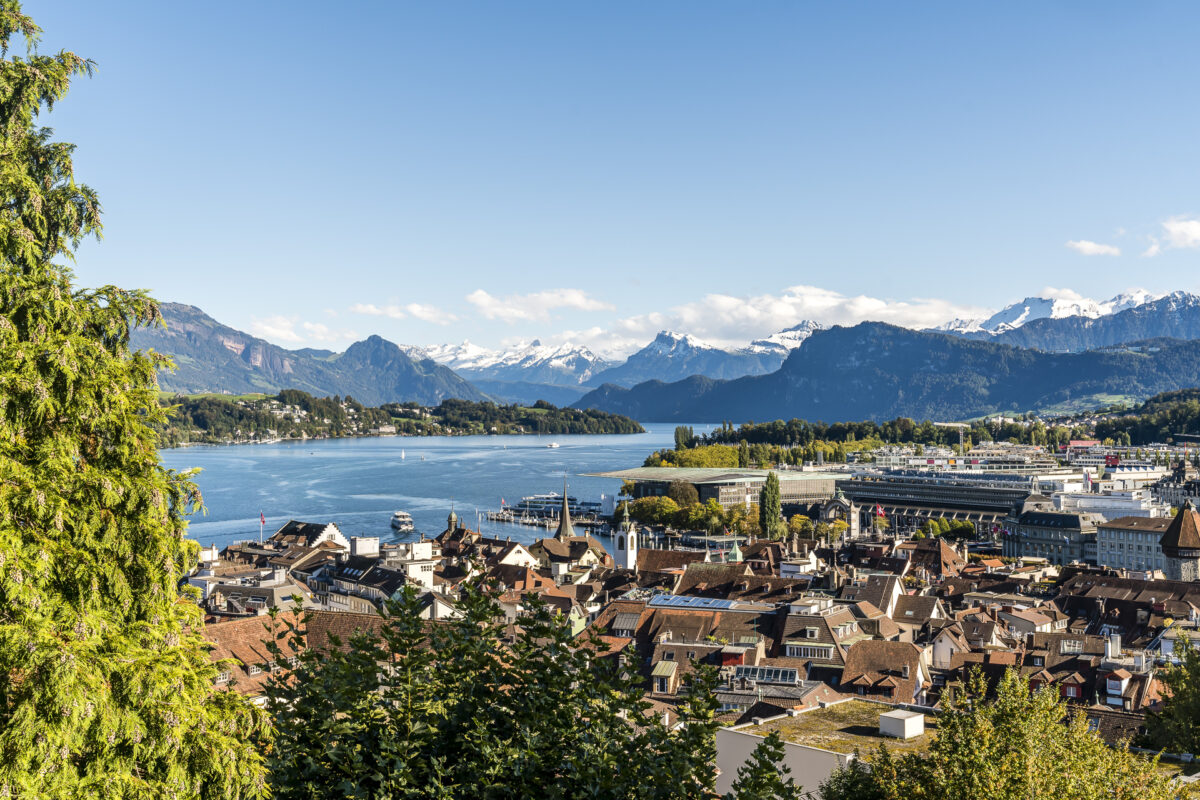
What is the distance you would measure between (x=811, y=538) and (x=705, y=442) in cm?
8833

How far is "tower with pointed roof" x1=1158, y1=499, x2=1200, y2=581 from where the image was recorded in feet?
179

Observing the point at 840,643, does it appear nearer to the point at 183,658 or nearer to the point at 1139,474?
the point at 183,658

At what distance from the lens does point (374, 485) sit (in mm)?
121250

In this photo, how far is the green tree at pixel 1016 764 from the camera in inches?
315

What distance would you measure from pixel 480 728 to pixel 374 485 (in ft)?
388

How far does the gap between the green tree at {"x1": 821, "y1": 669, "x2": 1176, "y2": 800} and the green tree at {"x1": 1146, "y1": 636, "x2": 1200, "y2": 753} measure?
11.1 m

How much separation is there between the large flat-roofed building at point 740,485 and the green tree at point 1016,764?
89355 mm

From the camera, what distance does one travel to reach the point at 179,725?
5.66 m

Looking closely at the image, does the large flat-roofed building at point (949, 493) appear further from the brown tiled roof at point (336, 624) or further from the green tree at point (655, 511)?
the brown tiled roof at point (336, 624)

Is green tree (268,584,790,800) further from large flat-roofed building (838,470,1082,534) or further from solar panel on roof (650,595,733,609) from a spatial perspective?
large flat-roofed building (838,470,1082,534)

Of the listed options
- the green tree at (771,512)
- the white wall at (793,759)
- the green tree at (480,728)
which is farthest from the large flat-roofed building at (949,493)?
the green tree at (480,728)

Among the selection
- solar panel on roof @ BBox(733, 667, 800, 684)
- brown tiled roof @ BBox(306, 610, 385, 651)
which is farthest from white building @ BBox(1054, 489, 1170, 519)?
brown tiled roof @ BBox(306, 610, 385, 651)

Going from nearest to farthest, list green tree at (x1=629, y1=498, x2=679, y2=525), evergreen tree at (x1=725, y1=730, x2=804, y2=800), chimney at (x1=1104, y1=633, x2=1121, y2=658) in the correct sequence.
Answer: evergreen tree at (x1=725, y1=730, x2=804, y2=800) → chimney at (x1=1104, y1=633, x2=1121, y2=658) → green tree at (x1=629, y1=498, x2=679, y2=525)

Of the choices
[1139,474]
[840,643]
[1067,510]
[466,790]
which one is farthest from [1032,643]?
[1139,474]
